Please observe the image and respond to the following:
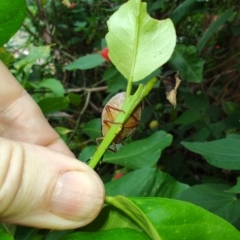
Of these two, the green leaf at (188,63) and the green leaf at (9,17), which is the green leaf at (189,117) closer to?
the green leaf at (188,63)

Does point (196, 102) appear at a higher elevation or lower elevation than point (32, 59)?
lower

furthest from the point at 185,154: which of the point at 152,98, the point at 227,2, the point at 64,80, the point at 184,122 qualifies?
the point at 64,80

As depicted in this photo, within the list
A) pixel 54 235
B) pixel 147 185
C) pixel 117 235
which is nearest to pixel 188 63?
pixel 147 185

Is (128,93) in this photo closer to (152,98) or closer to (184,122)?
(184,122)

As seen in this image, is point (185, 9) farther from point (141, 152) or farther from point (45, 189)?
point (45, 189)

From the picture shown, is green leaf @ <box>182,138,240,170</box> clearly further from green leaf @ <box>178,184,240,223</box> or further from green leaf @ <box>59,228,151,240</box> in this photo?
green leaf @ <box>59,228,151,240</box>

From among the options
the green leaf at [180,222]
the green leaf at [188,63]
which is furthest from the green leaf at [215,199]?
the green leaf at [188,63]

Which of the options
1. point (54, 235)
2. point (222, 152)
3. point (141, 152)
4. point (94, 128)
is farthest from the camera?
point (94, 128)
